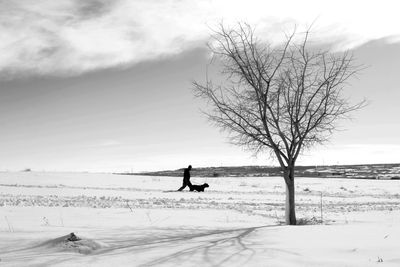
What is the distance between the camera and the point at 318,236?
28.5ft

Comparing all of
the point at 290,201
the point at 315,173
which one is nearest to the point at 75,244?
the point at 290,201

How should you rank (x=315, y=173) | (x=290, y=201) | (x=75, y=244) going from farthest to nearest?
(x=315, y=173) < (x=290, y=201) < (x=75, y=244)

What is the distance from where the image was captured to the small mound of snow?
7434 millimetres

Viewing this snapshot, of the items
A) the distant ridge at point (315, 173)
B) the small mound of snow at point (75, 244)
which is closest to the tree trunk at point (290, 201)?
the small mound of snow at point (75, 244)

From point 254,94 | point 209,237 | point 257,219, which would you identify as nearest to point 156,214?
point 257,219

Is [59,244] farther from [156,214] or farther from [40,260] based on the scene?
[156,214]

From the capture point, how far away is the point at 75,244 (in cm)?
753

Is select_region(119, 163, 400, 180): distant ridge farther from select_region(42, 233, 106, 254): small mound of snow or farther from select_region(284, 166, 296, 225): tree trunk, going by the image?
select_region(42, 233, 106, 254): small mound of snow

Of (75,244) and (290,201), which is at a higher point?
(290,201)

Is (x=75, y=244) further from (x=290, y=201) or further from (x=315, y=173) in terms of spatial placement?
(x=315, y=173)

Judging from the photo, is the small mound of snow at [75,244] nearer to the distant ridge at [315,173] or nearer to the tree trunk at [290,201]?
the tree trunk at [290,201]

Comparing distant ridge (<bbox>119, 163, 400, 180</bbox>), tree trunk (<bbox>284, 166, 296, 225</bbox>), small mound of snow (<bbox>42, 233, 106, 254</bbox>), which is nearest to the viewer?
small mound of snow (<bbox>42, 233, 106, 254</bbox>)

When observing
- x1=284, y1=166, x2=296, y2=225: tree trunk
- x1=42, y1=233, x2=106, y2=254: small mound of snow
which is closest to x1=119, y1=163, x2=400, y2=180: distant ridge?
x1=284, y1=166, x2=296, y2=225: tree trunk

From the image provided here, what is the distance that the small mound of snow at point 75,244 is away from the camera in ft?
24.4
